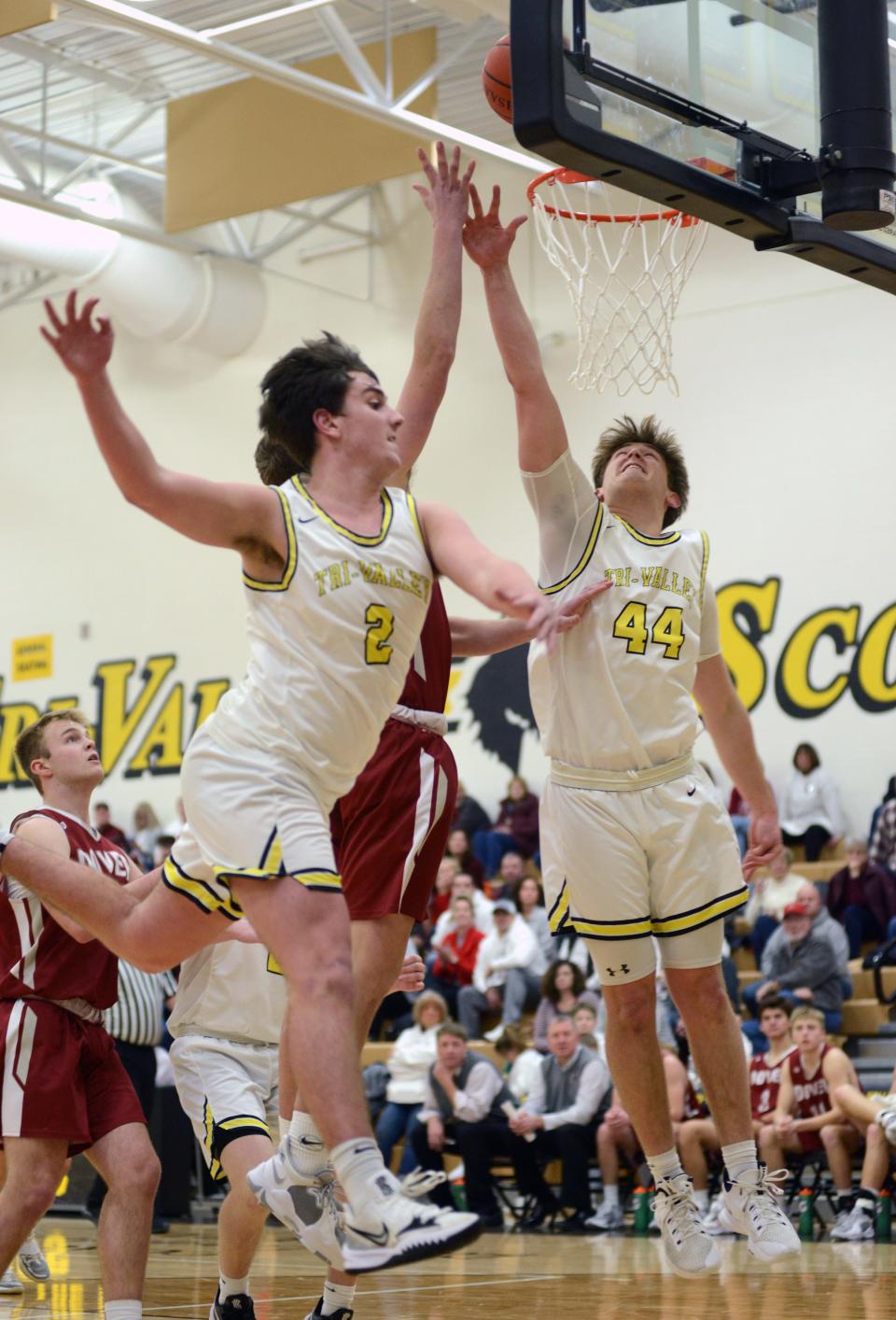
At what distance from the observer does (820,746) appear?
54.3 feet

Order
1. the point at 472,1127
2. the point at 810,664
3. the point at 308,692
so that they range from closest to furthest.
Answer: the point at 308,692, the point at 472,1127, the point at 810,664

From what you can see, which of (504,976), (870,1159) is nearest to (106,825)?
(504,976)

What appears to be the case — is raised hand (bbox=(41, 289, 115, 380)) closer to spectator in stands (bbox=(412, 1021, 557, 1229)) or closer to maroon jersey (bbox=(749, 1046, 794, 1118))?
Result: maroon jersey (bbox=(749, 1046, 794, 1118))

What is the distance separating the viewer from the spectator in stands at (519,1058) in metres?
12.8

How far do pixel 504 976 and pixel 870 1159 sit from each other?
Answer: 13.7 feet

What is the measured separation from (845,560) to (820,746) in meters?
1.87

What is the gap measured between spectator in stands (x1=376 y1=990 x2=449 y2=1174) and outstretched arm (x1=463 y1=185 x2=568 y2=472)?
27.2 ft

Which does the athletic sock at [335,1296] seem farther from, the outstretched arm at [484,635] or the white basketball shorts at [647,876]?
the outstretched arm at [484,635]

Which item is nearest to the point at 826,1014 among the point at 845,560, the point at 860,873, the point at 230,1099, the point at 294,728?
the point at 860,873

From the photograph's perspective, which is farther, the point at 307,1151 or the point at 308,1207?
the point at 307,1151

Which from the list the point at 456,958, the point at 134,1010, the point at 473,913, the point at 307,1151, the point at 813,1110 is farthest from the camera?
the point at 473,913

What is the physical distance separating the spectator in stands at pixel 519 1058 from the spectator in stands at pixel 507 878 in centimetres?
198

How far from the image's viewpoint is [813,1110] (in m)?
11.5

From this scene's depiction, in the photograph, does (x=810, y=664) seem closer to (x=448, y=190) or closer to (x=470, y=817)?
(x=470, y=817)
